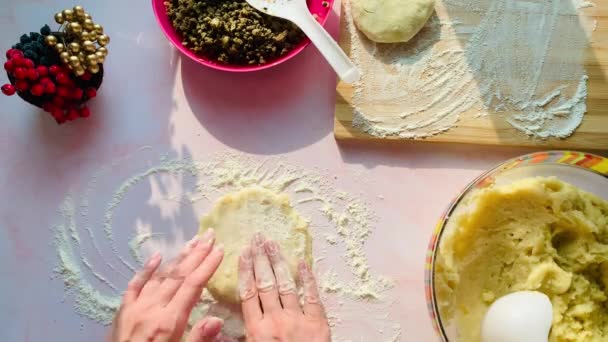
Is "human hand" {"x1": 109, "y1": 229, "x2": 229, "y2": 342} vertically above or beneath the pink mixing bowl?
beneath

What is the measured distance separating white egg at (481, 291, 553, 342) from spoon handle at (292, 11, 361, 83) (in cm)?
43

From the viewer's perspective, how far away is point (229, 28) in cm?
107

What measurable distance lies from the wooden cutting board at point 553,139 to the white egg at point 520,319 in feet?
0.89

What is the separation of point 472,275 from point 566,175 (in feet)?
0.69

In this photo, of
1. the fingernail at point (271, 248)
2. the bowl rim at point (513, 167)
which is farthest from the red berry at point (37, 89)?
the bowl rim at point (513, 167)

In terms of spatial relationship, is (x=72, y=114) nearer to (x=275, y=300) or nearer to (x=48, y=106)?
(x=48, y=106)

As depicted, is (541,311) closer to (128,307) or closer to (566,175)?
(566,175)

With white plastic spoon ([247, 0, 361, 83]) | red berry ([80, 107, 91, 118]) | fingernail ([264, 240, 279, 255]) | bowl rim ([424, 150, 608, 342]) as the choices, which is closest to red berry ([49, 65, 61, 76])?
red berry ([80, 107, 91, 118])

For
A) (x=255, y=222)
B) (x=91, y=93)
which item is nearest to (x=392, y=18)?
(x=255, y=222)

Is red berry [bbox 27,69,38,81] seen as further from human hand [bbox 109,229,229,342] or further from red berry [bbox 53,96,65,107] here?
human hand [bbox 109,229,229,342]

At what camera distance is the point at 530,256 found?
98 cm

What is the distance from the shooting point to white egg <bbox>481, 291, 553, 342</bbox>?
2.93 feet

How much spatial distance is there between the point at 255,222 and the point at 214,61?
11.1 inches

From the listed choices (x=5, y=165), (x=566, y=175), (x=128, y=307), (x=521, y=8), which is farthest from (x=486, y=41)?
(x=5, y=165)
